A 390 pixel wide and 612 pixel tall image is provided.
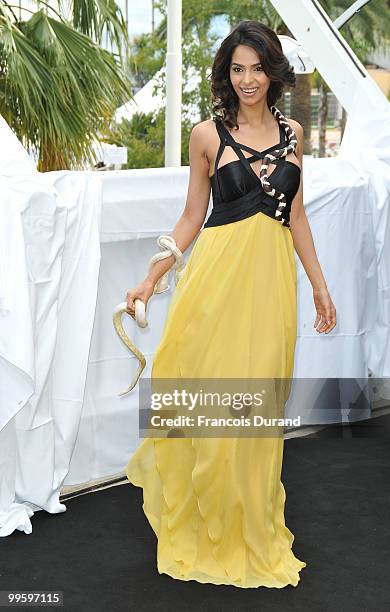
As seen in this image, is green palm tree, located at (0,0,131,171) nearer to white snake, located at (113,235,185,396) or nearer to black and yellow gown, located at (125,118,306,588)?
white snake, located at (113,235,185,396)

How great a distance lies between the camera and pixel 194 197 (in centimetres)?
330

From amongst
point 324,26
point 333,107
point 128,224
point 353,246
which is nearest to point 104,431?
point 128,224

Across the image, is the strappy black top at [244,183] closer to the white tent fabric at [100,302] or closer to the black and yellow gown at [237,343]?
the black and yellow gown at [237,343]

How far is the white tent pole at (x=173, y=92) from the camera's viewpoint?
10.4 meters

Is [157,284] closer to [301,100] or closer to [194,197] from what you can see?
[194,197]

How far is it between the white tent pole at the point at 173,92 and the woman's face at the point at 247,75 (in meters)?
7.04

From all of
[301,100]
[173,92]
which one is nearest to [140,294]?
[173,92]

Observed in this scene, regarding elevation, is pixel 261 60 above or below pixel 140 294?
above

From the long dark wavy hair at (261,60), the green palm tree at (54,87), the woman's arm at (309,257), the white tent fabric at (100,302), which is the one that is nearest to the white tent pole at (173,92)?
the green palm tree at (54,87)

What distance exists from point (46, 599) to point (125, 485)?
1.05 meters

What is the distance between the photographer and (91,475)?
4156 mm

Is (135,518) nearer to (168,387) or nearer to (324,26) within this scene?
(168,387)

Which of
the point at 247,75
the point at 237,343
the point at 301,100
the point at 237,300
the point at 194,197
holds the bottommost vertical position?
the point at 301,100

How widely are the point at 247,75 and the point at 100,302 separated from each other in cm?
130
